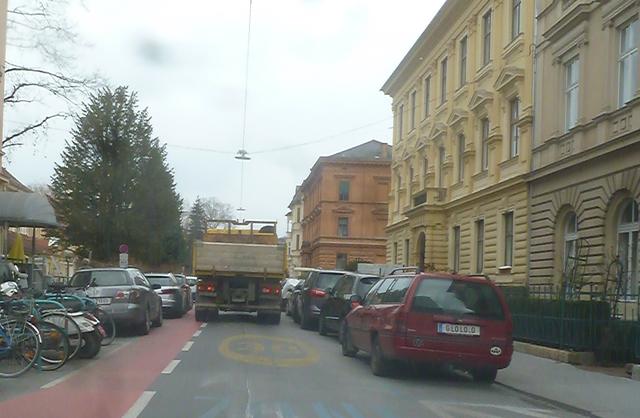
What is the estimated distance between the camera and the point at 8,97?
29109 mm

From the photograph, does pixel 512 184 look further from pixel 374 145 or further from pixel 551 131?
pixel 374 145

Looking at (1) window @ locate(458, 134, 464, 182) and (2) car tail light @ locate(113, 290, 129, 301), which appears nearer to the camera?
(2) car tail light @ locate(113, 290, 129, 301)

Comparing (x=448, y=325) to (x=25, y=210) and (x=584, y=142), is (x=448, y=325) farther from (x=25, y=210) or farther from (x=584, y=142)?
(x=25, y=210)

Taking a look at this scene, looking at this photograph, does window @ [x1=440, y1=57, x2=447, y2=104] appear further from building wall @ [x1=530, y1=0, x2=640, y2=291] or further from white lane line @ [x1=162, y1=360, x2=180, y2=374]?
white lane line @ [x1=162, y1=360, x2=180, y2=374]

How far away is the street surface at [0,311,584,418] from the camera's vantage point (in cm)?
927

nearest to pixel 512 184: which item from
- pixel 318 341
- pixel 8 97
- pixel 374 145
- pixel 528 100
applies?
pixel 528 100

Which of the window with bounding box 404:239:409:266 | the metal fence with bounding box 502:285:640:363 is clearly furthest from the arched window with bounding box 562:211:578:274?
the window with bounding box 404:239:409:266

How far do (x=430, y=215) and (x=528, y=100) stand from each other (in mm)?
12408

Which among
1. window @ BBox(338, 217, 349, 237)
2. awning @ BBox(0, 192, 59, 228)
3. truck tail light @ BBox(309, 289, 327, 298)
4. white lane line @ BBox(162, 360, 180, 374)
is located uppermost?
window @ BBox(338, 217, 349, 237)

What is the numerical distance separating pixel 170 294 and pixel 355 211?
51309mm

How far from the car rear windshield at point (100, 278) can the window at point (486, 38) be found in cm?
1982

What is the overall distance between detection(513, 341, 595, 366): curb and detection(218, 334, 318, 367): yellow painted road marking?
470 centimetres

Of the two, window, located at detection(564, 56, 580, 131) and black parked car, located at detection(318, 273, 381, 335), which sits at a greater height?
window, located at detection(564, 56, 580, 131)

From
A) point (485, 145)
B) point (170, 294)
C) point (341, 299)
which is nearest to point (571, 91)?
point (485, 145)
